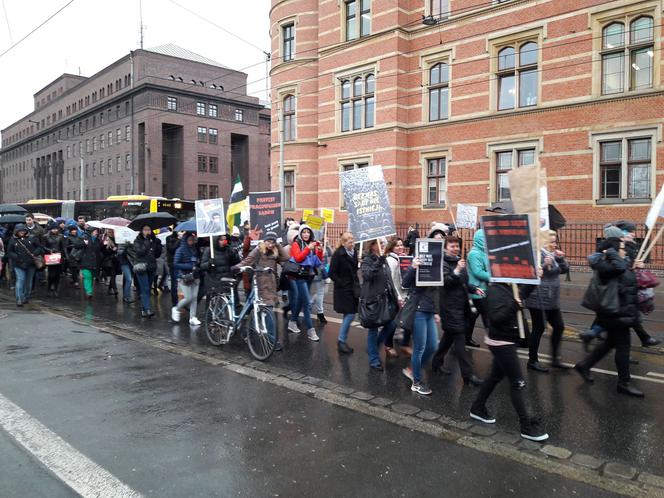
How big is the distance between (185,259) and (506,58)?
56.3ft

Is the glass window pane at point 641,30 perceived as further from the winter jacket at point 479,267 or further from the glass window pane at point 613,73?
the winter jacket at point 479,267

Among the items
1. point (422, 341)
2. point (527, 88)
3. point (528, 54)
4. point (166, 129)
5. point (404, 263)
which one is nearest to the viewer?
point (422, 341)

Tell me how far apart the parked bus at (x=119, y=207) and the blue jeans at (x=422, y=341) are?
22.7 m

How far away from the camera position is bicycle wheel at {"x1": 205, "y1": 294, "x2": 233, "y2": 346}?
803 cm

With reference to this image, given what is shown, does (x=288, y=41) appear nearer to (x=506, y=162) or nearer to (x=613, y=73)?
(x=506, y=162)

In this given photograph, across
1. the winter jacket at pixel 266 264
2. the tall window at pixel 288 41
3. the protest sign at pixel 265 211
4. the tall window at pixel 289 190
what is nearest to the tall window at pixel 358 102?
the tall window at pixel 288 41

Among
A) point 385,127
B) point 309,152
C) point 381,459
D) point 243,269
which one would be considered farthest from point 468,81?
point 381,459

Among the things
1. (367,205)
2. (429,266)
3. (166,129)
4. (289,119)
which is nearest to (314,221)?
(367,205)

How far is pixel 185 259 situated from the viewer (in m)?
10.2

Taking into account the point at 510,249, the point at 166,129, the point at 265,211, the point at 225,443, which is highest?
the point at 166,129

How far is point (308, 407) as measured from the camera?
5320 mm

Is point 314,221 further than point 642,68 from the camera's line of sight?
No

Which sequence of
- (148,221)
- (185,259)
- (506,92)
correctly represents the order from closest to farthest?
(185,259)
(148,221)
(506,92)

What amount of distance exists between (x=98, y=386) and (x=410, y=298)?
3589mm
